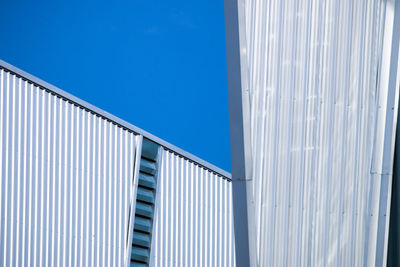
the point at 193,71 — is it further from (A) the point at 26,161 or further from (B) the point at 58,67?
(A) the point at 26,161

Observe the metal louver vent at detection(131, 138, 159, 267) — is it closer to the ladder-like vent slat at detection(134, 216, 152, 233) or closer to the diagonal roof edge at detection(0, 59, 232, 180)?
the ladder-like vent slat at detection(134, 216, 152, 233)

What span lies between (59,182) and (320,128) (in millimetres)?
4610

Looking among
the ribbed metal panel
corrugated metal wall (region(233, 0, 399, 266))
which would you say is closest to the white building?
the ribbed metal panel

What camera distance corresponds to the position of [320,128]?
6660 millimetres

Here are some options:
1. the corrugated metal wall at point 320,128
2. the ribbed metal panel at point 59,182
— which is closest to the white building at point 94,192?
the ribbed metal panel at point 59,182

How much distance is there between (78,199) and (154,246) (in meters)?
2.06

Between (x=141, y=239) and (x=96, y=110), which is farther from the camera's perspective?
(x=141, y=239)

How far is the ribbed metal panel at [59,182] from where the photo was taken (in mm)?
9367

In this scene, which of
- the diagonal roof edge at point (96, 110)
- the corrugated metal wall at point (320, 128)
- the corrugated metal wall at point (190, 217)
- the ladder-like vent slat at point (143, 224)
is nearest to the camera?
the corrugated metal wall at point (320, 128)

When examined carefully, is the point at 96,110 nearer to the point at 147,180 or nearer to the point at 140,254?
the point at 147,180

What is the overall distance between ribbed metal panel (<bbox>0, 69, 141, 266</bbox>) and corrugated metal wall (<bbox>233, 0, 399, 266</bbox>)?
4.26 metres

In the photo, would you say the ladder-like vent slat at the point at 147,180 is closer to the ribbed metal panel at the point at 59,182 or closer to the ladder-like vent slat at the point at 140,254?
the ribbed metal panel at the point at 59,182

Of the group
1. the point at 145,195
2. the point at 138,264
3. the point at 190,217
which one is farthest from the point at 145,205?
the point at 190,217

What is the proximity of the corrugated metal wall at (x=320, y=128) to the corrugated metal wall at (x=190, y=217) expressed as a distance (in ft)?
17.1
